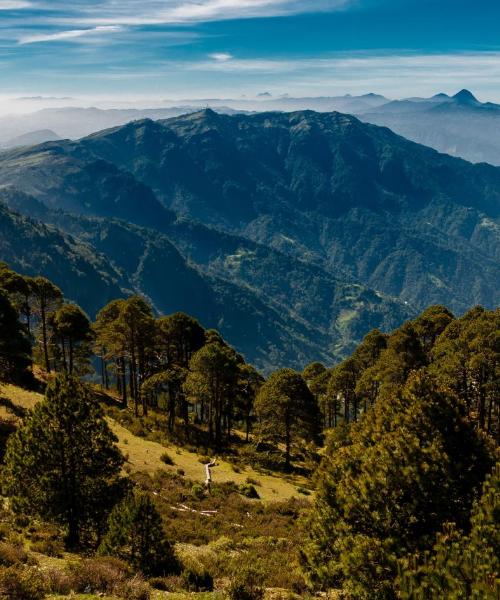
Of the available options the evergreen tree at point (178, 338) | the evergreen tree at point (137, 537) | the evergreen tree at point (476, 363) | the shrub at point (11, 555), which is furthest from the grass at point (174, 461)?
the shrub at point (11, 555)

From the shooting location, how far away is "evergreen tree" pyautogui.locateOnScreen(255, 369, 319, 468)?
51969 millimetres

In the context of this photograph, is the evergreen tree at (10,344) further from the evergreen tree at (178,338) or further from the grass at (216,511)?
the evergreen tree at (178,338)

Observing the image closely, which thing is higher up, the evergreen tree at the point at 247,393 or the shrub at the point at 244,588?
the shrub at the point at 244,588

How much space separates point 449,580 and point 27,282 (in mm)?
54656

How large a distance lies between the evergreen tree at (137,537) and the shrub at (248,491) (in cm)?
2051

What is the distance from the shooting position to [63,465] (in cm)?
2291

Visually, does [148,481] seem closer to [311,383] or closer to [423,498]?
[423,498]

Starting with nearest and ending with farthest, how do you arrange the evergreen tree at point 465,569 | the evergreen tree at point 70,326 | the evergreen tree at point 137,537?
1. the evergreen tree at point 465,569
2. the evergreen tree at point 137,537
3. the evergreen tree at point 70,326

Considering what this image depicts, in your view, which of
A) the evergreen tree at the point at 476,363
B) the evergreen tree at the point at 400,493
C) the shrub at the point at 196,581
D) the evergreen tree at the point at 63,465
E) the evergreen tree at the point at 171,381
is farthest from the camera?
the evergreen tree at the point at 171,381

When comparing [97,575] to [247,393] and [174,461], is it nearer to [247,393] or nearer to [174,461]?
[174,461]

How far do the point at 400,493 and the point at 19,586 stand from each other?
11506 millimetres

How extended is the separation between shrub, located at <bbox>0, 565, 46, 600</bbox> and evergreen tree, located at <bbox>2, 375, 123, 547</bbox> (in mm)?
5821

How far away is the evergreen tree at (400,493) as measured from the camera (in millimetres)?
16453

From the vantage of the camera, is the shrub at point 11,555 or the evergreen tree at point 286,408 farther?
the evergreen tree at point 286,408
